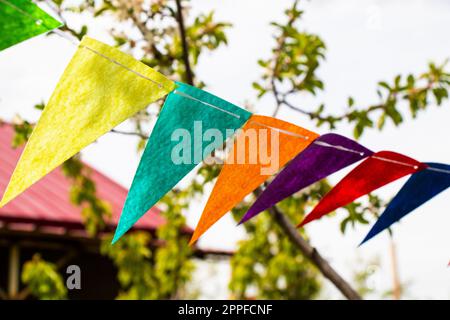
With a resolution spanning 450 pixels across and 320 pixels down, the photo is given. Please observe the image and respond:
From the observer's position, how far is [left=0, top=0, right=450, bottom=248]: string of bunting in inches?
64.5

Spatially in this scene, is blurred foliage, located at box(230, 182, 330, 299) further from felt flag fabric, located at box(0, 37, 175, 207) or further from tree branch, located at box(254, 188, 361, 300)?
felt flag fabric, located at box(0, 37, 175, 207)

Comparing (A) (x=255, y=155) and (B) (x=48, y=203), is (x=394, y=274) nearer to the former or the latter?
(B) (x=48, y=203)

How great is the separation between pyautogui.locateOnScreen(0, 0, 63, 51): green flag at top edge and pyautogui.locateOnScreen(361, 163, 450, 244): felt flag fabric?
108cm

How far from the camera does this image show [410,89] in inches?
133

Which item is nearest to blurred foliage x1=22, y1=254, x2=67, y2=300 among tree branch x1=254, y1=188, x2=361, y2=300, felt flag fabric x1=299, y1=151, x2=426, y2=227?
tree branch x1=254, y1=188, x2=361, y2=300

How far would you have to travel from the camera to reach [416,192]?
6.61ft

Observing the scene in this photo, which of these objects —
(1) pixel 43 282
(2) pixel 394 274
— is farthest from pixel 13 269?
(2) pixel 394 274

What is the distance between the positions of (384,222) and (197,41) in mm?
1763

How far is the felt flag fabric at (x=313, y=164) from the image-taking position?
187 cm

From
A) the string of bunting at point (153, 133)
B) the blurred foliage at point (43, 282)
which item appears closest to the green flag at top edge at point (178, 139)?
the string of bunting at point (153, 133)

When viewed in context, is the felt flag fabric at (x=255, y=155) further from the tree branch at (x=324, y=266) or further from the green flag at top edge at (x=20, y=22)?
the tree branch at (x=324, y=266)

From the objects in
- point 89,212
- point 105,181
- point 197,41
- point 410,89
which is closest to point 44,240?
point 89,212

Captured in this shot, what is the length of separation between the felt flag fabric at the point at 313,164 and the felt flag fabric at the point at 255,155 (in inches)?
1.9
